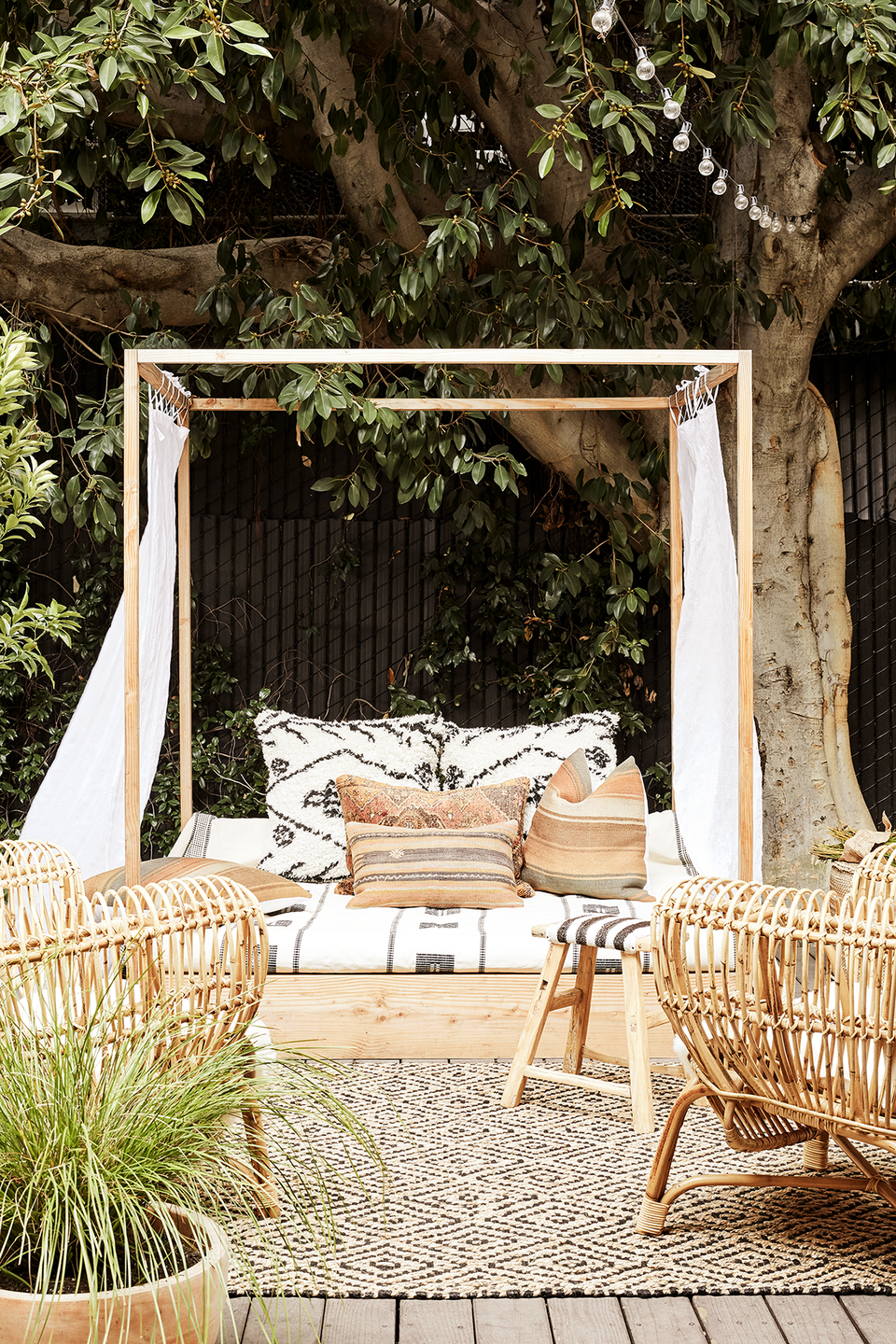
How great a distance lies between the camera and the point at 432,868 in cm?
380

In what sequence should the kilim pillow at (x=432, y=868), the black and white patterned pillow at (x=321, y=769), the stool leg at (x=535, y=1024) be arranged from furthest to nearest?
the black and white patterned pillow at (x=321, y=769), the kilim pillow at (x=432, y=868), the stool leg at (x=535, y=1024)

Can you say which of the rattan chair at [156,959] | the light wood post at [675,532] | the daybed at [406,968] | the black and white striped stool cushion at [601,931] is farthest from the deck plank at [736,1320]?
the light wood post at [675,532]

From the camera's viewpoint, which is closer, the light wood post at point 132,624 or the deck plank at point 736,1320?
the deck plank at point 736,1320

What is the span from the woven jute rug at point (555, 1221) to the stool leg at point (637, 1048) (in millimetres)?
51

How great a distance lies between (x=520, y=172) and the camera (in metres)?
3.87

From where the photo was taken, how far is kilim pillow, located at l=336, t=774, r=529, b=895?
404 cm

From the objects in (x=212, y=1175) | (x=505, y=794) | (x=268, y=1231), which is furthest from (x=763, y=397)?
(x=212, y=1175)

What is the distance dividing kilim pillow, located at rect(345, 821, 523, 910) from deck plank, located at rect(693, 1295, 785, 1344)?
183 centimetres

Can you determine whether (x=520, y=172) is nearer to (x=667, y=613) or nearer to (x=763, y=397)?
(x=763, y=397)

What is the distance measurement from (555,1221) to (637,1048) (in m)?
0.64

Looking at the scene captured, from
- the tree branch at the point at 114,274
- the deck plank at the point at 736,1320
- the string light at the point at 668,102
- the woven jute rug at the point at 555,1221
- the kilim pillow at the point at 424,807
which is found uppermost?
the tree branch at the point at 114,274

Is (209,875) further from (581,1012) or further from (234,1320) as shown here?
(234,1320)

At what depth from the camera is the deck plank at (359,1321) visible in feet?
6.18

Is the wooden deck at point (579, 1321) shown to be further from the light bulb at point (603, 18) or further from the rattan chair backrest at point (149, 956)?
the light bulb at point (603, 18)
